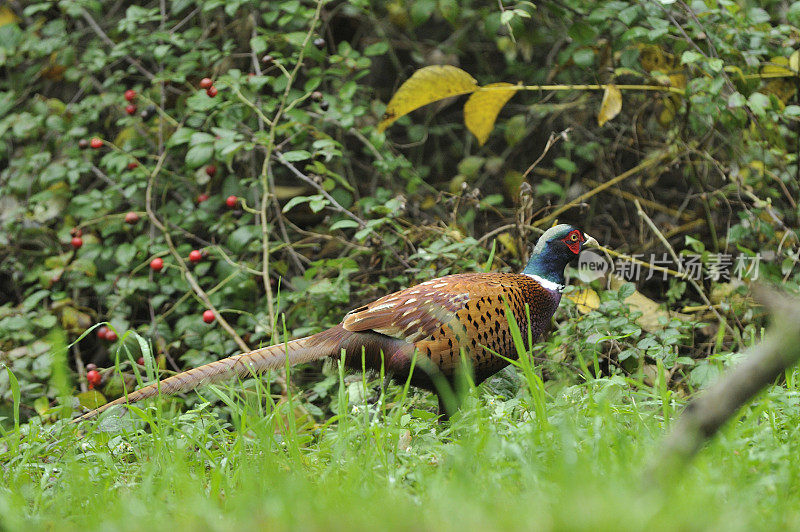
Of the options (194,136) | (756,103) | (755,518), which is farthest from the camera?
(194,136)

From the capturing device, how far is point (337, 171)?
15.3 ft

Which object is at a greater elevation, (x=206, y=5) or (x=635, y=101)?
(x=206, y=5)

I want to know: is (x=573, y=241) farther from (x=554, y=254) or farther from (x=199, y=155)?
(x=199, y=155)

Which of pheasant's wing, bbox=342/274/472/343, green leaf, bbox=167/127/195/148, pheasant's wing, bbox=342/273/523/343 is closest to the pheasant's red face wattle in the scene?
pheasant's wing, bbox=342/273/523/343

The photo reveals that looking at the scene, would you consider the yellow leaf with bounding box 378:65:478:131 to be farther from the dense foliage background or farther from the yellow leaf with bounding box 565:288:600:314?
the yellow leaf with bounding box 565:288:600:314

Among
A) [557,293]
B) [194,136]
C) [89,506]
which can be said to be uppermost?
[194,136]

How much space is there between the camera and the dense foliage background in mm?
3697

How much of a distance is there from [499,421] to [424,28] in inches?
144

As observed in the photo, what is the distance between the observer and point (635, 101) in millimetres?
4730

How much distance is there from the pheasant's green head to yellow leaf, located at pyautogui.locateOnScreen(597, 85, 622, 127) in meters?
0.96

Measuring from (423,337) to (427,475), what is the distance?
2.76 feet

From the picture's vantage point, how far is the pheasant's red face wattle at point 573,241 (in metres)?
3.15

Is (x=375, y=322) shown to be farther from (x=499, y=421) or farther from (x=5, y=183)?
(x=5, y=183)

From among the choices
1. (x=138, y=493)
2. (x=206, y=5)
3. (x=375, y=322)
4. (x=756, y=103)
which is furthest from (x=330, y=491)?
(x=206, y=5)
